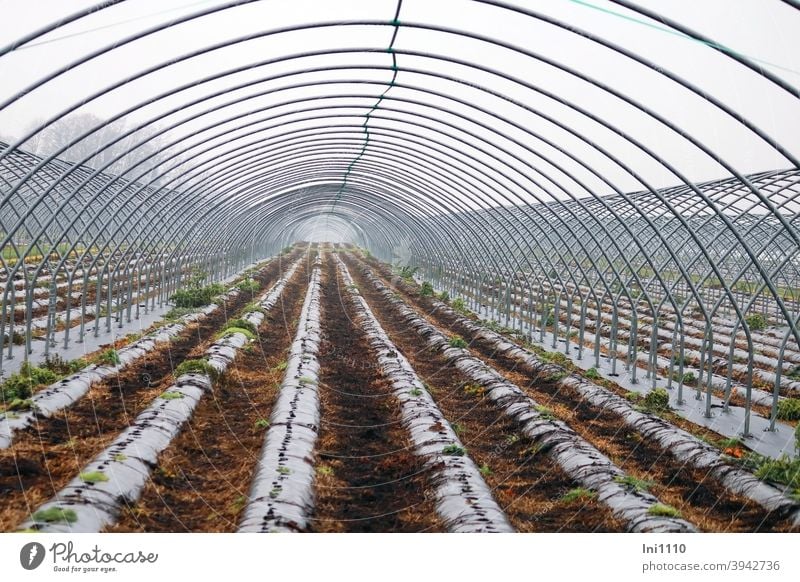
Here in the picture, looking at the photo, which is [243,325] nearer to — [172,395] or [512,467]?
[172,395]

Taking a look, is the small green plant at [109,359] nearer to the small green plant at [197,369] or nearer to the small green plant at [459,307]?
the small green plant at [197,369]

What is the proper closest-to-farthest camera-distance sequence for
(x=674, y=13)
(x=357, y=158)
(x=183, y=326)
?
(x=674, y=13), (x=183, y=326), (x=357, y=158)

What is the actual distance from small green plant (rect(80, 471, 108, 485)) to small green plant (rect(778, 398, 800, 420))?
9.03 m

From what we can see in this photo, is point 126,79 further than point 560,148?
No

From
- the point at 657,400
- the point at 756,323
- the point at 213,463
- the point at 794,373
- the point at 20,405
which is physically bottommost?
the point at 213,463

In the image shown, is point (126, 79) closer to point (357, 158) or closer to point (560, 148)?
point (560, 148)

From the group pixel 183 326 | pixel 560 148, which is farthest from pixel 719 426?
pixel 183 326

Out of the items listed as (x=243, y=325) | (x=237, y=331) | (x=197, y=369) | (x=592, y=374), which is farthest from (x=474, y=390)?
(x=243, y=325)

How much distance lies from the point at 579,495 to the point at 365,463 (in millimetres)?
2403

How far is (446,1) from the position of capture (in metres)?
9.54

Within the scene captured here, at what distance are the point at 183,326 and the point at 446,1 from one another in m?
10.2

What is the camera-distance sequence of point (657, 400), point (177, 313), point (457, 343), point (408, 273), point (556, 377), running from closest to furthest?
point (657, 400) → point (556, 377) → point (457, 343) → point (177, 313) → point (408, 273)
